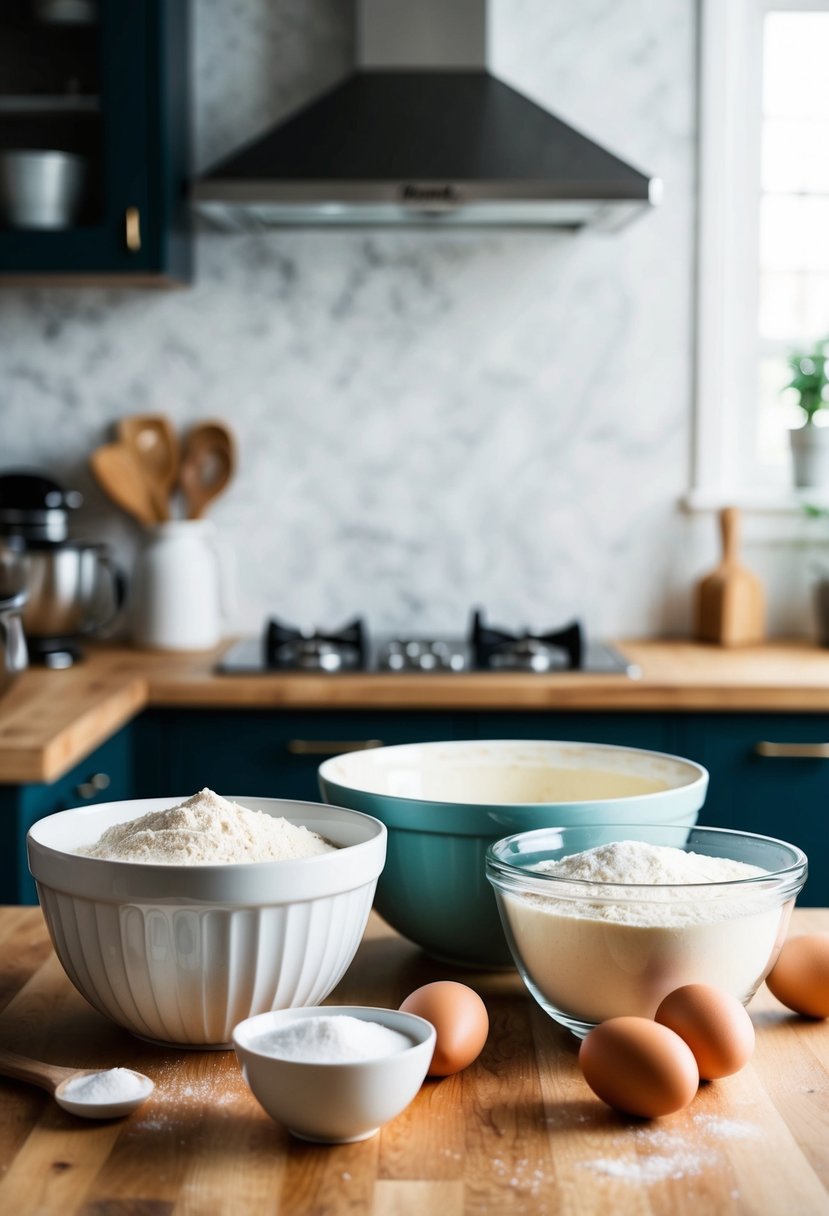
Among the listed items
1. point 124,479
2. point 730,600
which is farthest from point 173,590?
point 730,600

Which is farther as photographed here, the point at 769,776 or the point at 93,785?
the point at 769,776

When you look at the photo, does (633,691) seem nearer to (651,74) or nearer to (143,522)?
(143,522)

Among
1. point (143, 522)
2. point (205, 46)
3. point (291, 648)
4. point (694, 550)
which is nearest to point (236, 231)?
point (205, 46)

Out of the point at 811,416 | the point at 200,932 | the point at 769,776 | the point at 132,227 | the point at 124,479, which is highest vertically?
the point at 132,227

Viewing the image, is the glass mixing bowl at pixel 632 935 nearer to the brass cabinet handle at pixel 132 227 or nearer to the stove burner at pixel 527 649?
the stove burner at pixel 527 649

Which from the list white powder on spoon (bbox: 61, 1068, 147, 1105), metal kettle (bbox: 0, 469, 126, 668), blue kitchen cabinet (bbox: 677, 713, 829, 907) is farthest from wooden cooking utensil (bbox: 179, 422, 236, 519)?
white powder on spoon (bbox: 61, 1068, 147, 1105)

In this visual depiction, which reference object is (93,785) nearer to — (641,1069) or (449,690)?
(449,690)

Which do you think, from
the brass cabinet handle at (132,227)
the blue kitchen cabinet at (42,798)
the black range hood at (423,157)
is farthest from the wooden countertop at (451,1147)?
the brass cabinet handle at (132,227)

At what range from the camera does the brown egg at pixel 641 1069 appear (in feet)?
2.56

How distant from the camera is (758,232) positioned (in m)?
2.99

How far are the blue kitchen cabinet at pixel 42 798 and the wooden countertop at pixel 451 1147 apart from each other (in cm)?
97

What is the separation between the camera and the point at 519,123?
257cm

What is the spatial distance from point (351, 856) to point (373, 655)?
1.84 meters

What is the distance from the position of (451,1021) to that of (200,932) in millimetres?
170
